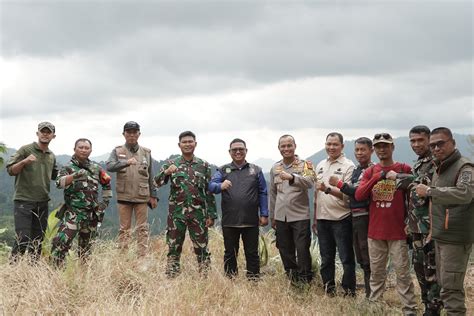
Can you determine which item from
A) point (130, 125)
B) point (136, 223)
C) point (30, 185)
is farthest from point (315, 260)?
point (30, 185)

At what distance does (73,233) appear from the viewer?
5.67 metres

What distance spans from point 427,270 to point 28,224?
488cm

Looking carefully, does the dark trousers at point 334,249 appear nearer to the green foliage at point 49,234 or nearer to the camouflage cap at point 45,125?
the green foliage at point 49,234

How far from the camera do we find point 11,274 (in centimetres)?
503

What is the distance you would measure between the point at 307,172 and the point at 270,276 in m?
1.60

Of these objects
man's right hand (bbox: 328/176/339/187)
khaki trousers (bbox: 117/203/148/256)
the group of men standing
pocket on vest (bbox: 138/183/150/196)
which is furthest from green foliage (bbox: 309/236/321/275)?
pocket on vest (bbox: 138/183/150/196)

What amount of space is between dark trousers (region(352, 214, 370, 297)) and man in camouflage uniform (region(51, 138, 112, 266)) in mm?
3031

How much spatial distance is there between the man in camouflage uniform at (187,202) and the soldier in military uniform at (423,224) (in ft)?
7.79

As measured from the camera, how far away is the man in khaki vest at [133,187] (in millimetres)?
6457

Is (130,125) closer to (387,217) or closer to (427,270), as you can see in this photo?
(387,217)

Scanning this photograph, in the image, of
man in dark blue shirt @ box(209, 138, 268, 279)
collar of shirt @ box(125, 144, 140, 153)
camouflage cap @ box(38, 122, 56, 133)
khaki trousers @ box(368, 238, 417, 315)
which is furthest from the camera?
collar of shirt @ box(125, 144, 140, 153)

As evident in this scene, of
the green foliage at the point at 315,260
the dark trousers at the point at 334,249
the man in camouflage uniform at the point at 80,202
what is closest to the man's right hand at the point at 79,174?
the man in camouflage uniform at the point at 80,202

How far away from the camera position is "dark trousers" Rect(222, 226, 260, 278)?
5723 mm

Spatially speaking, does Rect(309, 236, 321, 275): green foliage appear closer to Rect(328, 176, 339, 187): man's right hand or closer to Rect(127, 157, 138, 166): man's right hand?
Rect(328, 176, 339, 187): man's right hand
